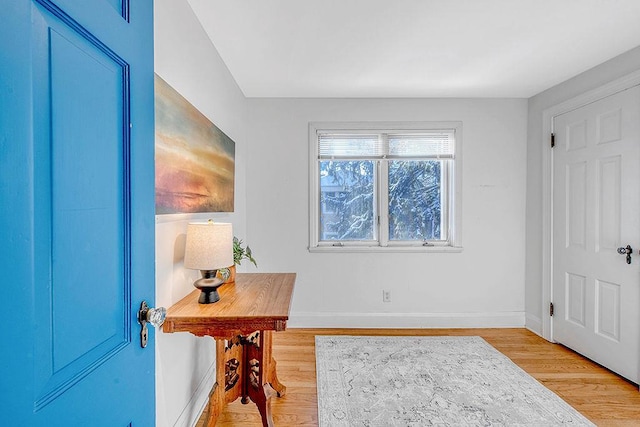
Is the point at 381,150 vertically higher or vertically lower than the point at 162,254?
higher

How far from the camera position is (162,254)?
1.45 metres

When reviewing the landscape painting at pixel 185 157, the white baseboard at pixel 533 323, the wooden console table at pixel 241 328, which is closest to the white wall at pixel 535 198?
the white baseboard at pixel 533 323

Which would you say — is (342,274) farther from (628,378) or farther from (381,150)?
(628,378)

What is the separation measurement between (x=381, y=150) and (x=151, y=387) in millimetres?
2867

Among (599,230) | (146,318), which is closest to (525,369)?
(599,230)

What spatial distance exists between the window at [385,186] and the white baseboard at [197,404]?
1.51m

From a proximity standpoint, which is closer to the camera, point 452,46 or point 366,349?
point 452,46

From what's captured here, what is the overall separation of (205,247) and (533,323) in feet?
10.7

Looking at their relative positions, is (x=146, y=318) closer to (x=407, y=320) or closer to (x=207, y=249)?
(x=207, y=249)

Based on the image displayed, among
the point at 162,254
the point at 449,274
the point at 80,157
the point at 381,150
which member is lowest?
the point at 449,274

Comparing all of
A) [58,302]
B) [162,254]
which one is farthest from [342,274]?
[58,302]

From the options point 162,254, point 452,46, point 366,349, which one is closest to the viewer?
point 162,254

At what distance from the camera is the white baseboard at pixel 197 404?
170 centimetres

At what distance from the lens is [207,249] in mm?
1472
